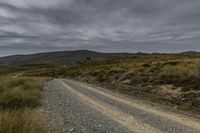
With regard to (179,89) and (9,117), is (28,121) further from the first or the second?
(179,89)

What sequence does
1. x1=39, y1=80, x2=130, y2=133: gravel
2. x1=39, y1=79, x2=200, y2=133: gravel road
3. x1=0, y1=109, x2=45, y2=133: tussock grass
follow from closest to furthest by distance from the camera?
x1=0, y1=109, x2=45, y2=133: tussock grass, x1=39, y1=80, x2=130, y2=133: gravel, x1=39, y1=79, x2=200, y2=133: gravel road

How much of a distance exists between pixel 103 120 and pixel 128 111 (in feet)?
9.74

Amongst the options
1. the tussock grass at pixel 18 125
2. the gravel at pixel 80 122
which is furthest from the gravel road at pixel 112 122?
the tussock grass at pixel 18 125

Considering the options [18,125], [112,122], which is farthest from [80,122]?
[18,125]

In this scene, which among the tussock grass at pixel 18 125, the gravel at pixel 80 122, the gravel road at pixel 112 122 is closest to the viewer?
the tussock grass at pixel 18 125

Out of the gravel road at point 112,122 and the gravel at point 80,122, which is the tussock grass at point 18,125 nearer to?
the gravel at point 80,122

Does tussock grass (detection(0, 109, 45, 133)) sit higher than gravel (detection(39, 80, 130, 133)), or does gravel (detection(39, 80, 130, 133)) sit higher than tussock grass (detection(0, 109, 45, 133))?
tussock grass (detection(0, 109, 45, 133))

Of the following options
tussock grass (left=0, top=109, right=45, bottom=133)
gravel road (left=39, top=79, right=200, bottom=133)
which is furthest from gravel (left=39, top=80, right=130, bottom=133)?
tussock grass (left=0, top=109, right=45, bottom=133)

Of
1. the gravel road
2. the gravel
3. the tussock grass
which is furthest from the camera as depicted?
the gravel road

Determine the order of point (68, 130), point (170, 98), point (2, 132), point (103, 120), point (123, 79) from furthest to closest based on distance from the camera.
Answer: point (123, 79) < point (170, 98) < point (103, 120) < point (68, 130) < point (2, 132)

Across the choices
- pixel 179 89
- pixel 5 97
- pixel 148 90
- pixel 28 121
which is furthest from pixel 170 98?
pixel 28 121

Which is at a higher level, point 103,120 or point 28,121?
point 28,121

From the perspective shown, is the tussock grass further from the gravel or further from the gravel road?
the gravel road

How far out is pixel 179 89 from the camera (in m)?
23.2
